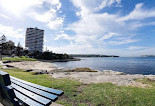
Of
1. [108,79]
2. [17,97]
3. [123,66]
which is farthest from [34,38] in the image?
[17,97]

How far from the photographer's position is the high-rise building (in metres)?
124

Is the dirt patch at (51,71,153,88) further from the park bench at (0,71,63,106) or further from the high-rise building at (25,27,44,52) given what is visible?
the high-rise building at (25,27,44,52)

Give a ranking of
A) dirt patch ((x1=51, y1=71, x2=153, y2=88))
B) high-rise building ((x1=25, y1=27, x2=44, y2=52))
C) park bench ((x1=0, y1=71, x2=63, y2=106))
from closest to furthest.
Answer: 1. park bench ((x1=0, y1=71, x2=63, y2=106))
2. dirt patch ((x1=51, y1=71, x2=153, y2=88))
3. high-rise building ((x1=25, y1=27, x2=44, y2=52))

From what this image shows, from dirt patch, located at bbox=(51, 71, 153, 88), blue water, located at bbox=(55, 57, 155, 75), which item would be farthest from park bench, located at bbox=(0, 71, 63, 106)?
blue water, located at bbox=(55, 57, 155, 75)

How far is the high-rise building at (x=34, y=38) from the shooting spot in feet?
406

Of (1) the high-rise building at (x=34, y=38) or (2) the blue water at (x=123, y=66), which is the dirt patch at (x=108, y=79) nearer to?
(2) the blue water at (x=123, y=66)

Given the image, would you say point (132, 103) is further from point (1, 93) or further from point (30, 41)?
point (30, 41)

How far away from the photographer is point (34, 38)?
12362cm

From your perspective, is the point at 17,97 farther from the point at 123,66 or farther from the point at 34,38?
the point at 34,38

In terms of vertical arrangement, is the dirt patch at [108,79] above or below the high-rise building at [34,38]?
below

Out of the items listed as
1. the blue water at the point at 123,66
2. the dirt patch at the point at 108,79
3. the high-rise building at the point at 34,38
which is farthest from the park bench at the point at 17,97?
the high-rise building at the point at 34,38

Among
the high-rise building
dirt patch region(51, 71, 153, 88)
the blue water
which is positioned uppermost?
the high-rise building

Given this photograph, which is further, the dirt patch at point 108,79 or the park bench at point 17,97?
the dirt patch at point 108,79

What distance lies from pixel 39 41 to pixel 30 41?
12.4m
